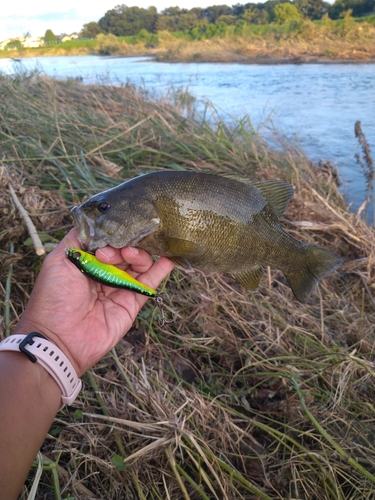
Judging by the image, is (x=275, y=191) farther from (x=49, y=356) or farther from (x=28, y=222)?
(x=28, y=222)

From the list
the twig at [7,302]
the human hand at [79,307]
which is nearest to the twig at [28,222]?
the twig at [7,302]

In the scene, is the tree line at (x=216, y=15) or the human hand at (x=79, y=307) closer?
the human hand at (x=79, y=307)

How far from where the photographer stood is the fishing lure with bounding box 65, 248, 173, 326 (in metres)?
2.18

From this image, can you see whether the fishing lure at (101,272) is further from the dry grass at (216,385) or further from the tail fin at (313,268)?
the tail fin at (313,268)

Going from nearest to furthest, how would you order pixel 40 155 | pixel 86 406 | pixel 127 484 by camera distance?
pixel 127 484 → pixel 86 406 → pixel 40 155

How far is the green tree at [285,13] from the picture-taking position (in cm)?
5462

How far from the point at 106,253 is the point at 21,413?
0.93 meters

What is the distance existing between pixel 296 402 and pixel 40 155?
3.84 metres

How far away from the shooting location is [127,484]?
2.19 metres

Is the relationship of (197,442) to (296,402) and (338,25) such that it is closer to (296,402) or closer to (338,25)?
(296,402)

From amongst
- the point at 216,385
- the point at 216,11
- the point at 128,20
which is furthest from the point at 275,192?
the point at 128,20

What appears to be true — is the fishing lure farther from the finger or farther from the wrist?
the wrist

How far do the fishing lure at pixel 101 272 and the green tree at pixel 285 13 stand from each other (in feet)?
198

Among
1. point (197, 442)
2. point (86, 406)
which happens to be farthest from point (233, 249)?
point (86, 406)
